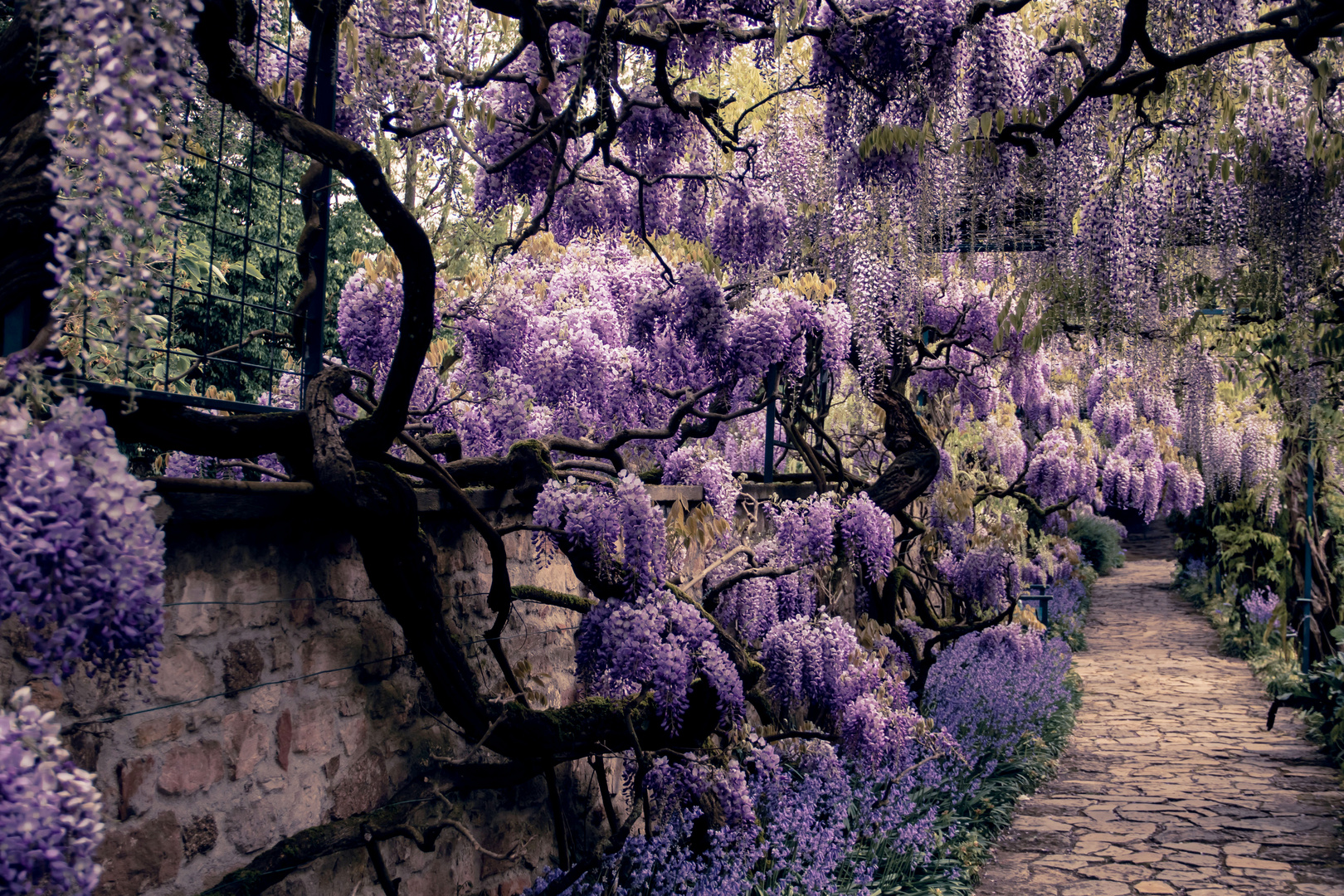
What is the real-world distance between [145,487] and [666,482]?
3365 mm

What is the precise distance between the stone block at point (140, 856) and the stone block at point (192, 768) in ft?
0.19

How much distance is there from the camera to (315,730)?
242 centimetres

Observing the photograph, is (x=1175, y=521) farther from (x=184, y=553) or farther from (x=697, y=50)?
(x=184, y=553)

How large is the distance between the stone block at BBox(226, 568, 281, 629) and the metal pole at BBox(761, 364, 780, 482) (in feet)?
10.7

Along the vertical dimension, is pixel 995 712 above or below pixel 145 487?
below

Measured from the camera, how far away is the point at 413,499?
2490 mm

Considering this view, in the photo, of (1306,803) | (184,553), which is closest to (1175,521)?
(1306,803)

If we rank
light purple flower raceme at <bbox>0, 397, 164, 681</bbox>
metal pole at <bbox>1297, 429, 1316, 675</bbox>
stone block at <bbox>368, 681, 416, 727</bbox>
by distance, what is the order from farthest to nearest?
metal pole at <bbox>1297, 429, 1316, 675</bbox> < stone block at <bbox>368, 681, 416, 727</bbox> < light purple flower raceme at <bbox>0, 397, 164, 681</bbox>

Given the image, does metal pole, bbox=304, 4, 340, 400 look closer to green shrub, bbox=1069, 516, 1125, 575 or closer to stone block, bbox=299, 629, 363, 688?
stone block, bbox=299, 629, 363, 688

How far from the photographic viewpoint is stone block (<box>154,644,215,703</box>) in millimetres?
1979

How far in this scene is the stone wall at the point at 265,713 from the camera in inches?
74.7

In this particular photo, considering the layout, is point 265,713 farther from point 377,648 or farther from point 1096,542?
point 1096,542

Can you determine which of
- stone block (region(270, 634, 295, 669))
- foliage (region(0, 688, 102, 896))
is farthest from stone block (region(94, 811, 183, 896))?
foliage (region(0, 688, 102, 896))

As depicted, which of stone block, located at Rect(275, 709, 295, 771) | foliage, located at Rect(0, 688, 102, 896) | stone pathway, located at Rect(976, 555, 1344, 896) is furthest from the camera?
stone pathway, located at Rect(976, 555, 1344, 896)
